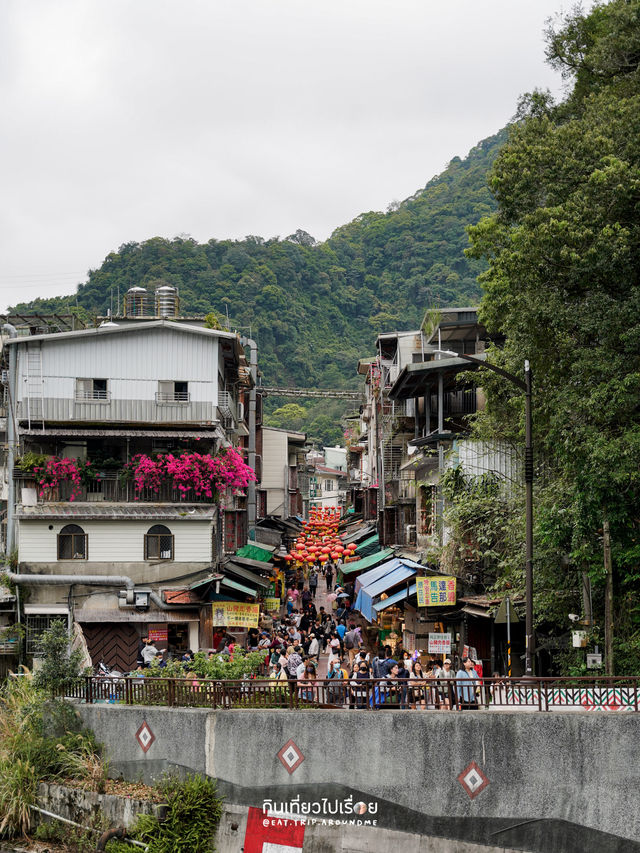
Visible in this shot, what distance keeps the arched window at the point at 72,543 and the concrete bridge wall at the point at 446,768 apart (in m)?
18.0

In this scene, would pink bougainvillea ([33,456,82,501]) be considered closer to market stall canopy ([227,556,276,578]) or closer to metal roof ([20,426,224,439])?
metal roof ([20,426,224,439])

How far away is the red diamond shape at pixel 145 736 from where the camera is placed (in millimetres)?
18250

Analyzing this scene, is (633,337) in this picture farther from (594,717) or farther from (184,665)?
(184,665)

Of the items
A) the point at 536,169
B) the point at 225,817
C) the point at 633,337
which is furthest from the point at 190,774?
the point at 536,169

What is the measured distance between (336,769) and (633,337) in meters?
10.1

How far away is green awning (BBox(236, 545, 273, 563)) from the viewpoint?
1630 inches

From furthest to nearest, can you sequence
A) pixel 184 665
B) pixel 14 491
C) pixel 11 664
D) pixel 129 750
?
pixel 14 491 → pixel 11 664 → pixel 184 665 → pixel 129 750

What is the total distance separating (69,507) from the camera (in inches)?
1355

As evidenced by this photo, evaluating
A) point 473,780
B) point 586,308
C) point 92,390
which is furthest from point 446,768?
point 92,390

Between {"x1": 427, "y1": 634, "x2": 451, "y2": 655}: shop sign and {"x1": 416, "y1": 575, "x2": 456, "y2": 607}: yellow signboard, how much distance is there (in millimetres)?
2340

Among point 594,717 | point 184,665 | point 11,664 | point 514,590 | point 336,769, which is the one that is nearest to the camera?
point 594,717

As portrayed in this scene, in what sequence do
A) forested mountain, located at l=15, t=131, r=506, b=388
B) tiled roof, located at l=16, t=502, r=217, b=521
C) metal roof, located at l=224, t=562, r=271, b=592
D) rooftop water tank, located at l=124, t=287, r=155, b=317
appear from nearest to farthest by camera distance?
1. tiled roof, located at l=16, t=502, r=217, b=521
2. metal roof, located at l=224, t=562, r=271, b=592
3. rooftop water tank, located at l=124, t=287, r=155, b=317
4. forested mountain, located at l=15, t=131, r=506, b=388

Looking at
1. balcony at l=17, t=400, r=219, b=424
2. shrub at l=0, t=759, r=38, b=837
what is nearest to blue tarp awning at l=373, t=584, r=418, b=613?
balcony at l=17, t=400, r=219, b=424

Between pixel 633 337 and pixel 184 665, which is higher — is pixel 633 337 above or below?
above
